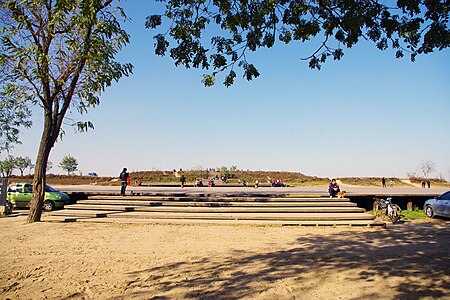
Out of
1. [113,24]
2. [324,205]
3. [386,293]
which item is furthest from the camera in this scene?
[324,205]

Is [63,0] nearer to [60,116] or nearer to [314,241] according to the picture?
[60,116]

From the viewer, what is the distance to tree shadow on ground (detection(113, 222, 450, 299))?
520 cm

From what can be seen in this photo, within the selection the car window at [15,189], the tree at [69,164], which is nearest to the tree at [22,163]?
the tree at [69,164]

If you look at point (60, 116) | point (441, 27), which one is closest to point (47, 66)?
point (60, 116)

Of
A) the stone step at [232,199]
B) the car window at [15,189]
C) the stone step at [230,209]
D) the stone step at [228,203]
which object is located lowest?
the stone step at [230,209]

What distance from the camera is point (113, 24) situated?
35.8 ft

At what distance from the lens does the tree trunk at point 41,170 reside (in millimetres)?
12672

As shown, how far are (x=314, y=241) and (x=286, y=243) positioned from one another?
94 cm

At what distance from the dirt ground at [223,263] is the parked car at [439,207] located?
3.76 metres

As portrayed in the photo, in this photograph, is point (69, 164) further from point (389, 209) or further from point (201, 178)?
point (389, 209)

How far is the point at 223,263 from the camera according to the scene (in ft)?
22.6

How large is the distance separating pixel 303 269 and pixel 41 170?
11007 mm

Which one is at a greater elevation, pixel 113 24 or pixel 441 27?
pixel 113 24

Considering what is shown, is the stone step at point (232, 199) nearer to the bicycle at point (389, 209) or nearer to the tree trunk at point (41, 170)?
the bicycle at point (389, 209)
